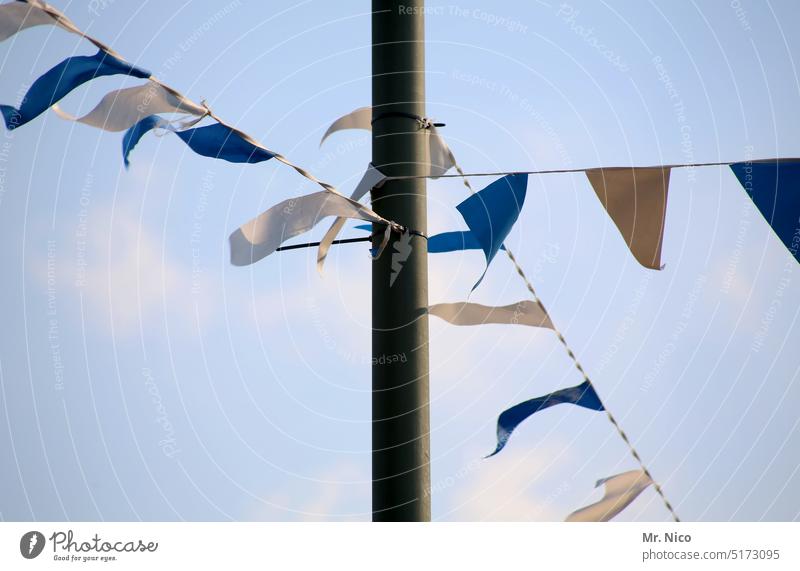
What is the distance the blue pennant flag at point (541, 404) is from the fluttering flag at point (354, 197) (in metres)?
1.51

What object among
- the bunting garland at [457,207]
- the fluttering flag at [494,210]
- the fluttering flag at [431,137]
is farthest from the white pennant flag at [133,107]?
the fluttering flag at [494,210]

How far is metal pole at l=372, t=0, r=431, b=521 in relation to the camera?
14.1 ft

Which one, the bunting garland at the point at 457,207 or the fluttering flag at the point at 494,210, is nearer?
the bunting garland at the point at 457,207

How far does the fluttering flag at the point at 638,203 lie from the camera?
207 inches

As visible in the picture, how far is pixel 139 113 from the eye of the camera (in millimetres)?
4508

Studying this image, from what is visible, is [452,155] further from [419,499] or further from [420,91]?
[419,499]

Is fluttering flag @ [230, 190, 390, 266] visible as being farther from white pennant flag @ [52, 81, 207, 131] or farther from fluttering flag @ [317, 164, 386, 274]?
white pennant flag @ [52, 81, 207, 131]

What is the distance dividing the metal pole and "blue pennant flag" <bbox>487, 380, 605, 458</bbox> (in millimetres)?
1515

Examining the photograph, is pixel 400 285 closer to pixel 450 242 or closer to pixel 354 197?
pixel 354 197

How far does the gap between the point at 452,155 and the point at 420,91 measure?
0.59 metres
